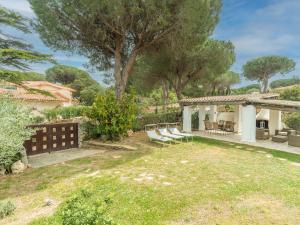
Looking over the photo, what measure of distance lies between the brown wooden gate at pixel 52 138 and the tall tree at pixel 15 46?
476 cm

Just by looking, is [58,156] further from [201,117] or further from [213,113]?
[213,113]

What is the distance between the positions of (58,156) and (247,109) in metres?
11.1

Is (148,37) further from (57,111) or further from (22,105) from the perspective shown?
(57,111)

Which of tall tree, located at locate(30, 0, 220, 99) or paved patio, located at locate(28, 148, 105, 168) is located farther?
tall tree, located at locate(30, 0, 220, 99)

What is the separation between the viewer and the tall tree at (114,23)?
41.9ft

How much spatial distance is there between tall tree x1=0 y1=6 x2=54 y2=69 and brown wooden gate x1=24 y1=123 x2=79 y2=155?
4.76 metres

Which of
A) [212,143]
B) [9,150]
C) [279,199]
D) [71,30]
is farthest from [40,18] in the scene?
[279,199]

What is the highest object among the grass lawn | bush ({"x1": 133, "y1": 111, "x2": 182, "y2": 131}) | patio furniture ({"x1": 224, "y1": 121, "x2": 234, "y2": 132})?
bush ({"x1": 133, "y1": 111, "x2": 182, "y2": 131})

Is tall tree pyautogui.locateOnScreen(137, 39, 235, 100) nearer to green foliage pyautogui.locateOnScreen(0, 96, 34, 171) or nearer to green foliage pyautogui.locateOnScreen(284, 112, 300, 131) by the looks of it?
green foliage pyautogui.locateOnScreen(284, 112, 300, 131)

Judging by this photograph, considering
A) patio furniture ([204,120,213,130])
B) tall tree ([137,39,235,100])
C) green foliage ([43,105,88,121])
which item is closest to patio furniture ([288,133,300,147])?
patio furniture ([204,120,213,130])

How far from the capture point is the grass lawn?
17.3ft

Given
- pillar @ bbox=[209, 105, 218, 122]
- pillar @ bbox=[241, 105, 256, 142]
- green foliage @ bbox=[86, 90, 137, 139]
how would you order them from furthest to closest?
pillar @ bbox=[209, 105, 218, 122] < pillar @ bbox=[241, 105, 256, 142] < green foliage @ bbox=[86, 90, 137, 139]

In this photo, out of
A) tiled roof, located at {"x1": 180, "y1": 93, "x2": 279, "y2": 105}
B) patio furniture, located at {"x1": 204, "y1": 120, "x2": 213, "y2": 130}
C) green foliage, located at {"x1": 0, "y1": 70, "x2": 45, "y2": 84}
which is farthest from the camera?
patio furniture, located at {"x1": 204, "y1": 120, "x2": 213, "y2": 130}

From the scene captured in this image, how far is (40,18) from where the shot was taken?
14.1m
